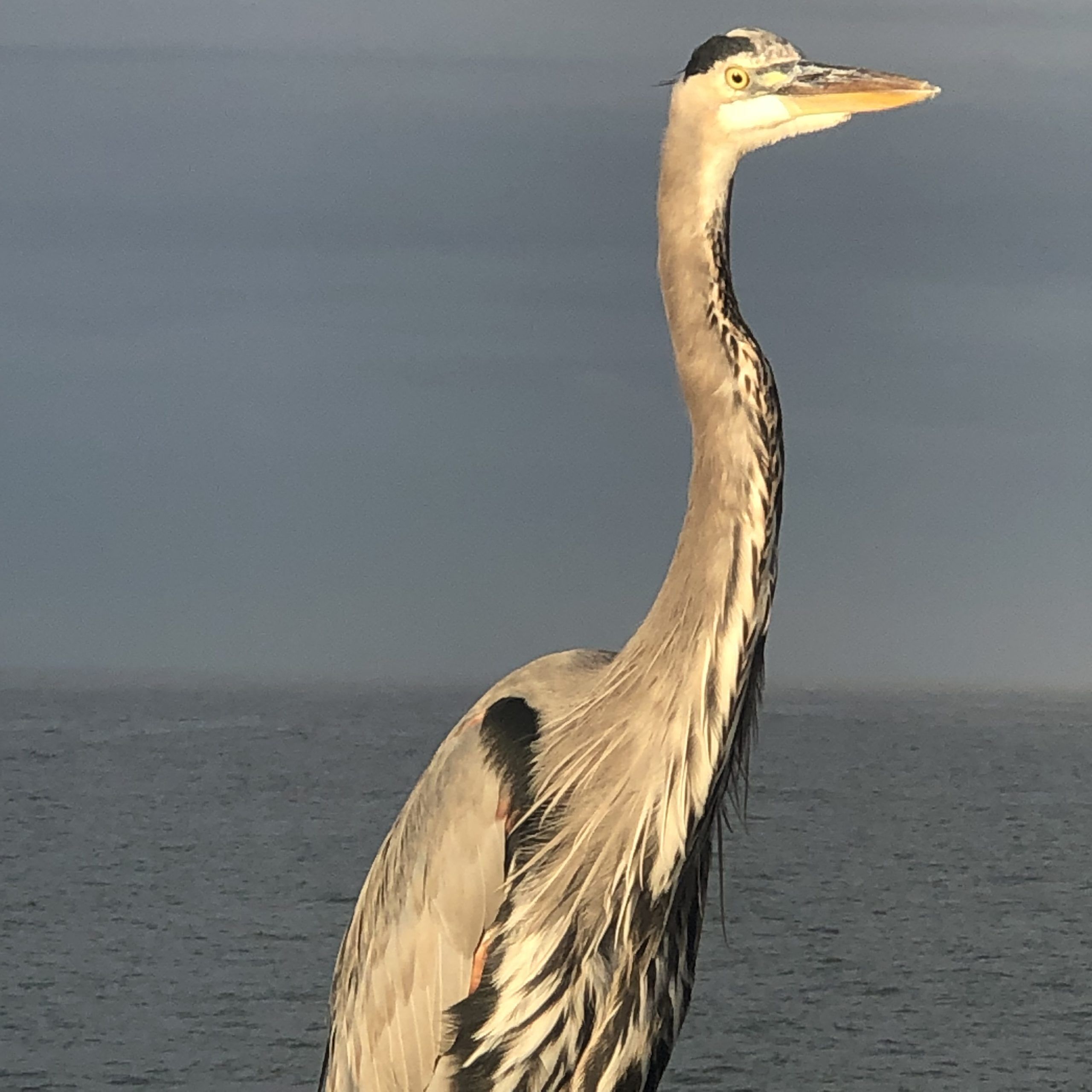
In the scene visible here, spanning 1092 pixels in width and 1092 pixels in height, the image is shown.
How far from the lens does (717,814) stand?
336cm

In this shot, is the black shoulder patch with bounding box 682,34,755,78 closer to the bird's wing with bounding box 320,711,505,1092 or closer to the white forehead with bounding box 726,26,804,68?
the white forehead with bounding box 726,26,804,68

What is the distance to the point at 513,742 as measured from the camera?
11.0 ft

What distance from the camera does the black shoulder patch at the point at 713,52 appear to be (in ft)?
10.4

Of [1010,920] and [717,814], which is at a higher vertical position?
[717,814]

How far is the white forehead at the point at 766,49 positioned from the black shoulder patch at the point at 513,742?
1.38 meters

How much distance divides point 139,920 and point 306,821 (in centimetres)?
1373

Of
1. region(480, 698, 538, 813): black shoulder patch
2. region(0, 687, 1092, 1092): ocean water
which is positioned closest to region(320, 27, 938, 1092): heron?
region(480, 698, 538, 813): black shoulder patch

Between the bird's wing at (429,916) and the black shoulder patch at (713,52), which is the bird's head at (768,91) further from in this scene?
the bird's wing at (429,916)

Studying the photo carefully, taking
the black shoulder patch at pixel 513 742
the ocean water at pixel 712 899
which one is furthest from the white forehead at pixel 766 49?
the ocean water at pixel 712 899

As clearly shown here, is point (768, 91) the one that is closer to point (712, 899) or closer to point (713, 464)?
point (713, 464)

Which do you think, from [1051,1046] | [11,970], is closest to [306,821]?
[11,970]

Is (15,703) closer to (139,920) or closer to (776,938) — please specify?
(139,920)

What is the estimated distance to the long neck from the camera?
2.93 meters

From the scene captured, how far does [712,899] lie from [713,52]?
22208mm
